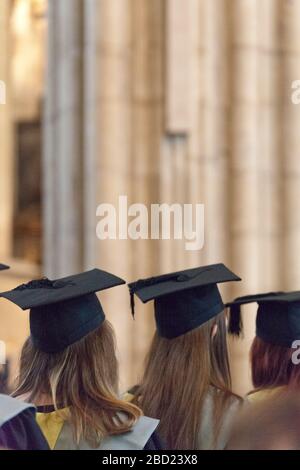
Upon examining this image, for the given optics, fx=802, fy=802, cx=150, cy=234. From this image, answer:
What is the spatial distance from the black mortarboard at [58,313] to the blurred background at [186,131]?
492 millimetres

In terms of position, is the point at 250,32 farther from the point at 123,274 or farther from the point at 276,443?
the point at 276,443

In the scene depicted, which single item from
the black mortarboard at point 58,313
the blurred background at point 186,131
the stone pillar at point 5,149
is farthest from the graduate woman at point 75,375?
the stone pillar at point 5,149

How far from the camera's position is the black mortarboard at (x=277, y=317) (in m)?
1.57

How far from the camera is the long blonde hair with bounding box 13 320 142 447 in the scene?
137cm

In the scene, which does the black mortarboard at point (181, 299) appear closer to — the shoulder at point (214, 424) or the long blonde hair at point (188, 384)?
the long blonde hair at point (188, 384)

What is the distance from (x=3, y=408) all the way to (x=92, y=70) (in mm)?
997

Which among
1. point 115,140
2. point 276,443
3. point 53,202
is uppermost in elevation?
point 115,140

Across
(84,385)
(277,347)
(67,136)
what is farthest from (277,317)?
(67,136)

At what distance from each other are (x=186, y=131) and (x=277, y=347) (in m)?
0.64

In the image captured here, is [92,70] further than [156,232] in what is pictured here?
Yes

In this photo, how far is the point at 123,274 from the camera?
1939 mm

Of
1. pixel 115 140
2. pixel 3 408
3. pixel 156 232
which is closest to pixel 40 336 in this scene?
pixel 3 408

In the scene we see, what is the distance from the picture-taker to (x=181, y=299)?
1528 mm
